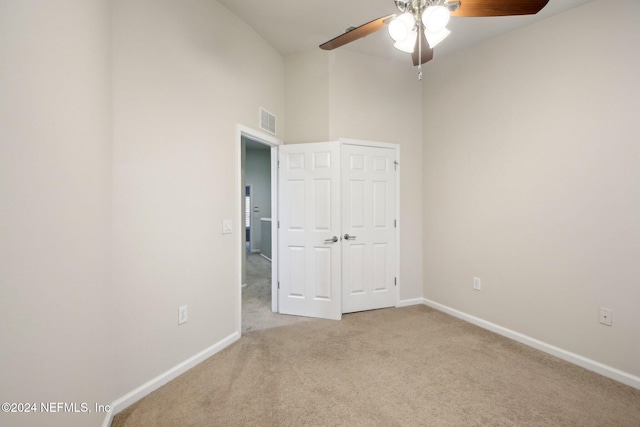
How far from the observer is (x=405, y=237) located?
353 cm

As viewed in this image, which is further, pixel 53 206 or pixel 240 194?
pixel 240 194

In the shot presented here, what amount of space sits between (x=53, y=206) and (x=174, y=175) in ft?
3.27

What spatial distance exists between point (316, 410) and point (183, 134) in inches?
86.1

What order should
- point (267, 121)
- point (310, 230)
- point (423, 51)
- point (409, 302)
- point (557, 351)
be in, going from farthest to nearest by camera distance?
point (409, 302) < point (310, 230) < point (267, 121) < point (557, 351) < point (423, 51)

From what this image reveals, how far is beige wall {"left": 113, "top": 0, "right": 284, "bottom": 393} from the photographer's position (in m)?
1.69

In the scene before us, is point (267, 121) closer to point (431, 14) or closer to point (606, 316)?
point (431, 14)

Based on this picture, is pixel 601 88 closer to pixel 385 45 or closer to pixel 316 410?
pixel 385 45

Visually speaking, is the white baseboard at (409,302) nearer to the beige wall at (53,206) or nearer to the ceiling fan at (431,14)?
the ceiling fan at (431,14)

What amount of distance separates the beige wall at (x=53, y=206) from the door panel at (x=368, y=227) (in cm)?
233

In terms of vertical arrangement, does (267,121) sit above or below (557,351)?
above

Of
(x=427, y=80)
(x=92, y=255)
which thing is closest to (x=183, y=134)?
(x=92, y=255)

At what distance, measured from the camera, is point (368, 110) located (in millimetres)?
3336

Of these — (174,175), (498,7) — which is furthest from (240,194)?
(498,7)

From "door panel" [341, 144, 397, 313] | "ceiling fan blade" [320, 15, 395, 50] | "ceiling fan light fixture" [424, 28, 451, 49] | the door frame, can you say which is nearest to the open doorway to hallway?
the door frame
